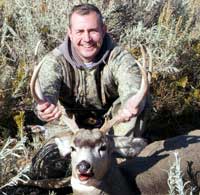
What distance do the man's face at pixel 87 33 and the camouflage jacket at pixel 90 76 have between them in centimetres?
A: 13

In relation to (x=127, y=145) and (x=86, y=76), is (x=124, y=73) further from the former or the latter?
(x=127, y=145)

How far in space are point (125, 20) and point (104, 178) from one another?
327cm

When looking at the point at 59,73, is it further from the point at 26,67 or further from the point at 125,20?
the point at 125,20

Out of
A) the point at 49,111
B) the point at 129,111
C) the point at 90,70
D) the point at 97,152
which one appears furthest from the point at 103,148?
the point at 90,70

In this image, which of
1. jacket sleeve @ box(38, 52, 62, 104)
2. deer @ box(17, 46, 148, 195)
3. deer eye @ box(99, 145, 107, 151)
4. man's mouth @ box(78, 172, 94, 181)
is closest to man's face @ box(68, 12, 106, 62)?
jacket sleeve @ box(38, 52, 62, 104)

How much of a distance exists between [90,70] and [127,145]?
1.03 metres

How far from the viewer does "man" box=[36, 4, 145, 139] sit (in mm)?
5184

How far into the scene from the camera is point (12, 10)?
7.14 metres

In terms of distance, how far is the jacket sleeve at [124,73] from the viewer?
514cm

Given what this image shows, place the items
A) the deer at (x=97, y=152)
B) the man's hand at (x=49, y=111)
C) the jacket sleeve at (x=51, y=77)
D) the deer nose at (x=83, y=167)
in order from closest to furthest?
the deer nose at (x=83, y=167), the deer at (x=97, y=152), the man's hand at (x=49, y=111), the jacket sleeve at (x=51, y=77)

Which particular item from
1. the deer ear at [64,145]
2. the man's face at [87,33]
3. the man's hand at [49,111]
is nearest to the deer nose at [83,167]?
the deer ear at [64,145]

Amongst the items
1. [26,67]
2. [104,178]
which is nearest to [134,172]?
[104,178]

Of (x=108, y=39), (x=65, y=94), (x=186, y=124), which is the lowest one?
(x=186, y=124)

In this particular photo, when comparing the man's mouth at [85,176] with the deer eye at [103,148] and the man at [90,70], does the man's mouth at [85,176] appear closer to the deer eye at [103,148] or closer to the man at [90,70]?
the deer eye at [103,148]
